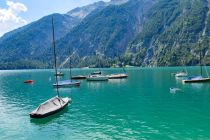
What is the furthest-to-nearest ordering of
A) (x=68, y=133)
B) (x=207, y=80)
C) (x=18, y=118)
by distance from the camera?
1. (x=207, y=80)
2. (x=18, y=118)
3. (x=68, y=133)

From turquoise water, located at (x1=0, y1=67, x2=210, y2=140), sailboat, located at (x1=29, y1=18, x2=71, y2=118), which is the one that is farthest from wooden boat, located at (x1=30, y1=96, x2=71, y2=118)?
turquoise water, located at (x1=0, y1=67, x2=210, y2=140)

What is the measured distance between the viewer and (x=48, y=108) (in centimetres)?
6525

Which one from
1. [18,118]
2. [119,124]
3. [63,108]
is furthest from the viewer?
[63,108]

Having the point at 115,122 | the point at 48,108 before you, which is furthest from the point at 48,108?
the point at 115,122

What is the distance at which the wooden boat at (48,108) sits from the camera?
60941 millimetres

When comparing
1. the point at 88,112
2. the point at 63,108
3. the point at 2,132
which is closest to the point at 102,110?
the point at 88,112

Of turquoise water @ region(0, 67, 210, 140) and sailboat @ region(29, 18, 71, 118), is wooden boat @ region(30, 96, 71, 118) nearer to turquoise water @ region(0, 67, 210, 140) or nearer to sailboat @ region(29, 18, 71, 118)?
sailboat @ region(29, 18, 71, 118)

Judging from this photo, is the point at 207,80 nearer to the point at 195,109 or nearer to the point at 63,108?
the point at 195,109

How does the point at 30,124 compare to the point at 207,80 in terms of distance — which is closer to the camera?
the point at 30,124

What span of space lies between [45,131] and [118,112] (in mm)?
18947

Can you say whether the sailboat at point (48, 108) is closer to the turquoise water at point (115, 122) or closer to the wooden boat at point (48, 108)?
the wooden boat at point (48, 108)

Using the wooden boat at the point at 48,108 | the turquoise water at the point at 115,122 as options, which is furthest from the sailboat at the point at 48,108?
the turquoise water at the point at 115,122

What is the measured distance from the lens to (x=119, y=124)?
5519 centimetres

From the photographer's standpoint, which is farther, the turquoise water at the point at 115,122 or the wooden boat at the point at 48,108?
the wooden boat at the point at 48,108
